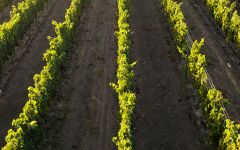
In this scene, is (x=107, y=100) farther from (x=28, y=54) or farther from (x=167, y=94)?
(x=28, y=54)

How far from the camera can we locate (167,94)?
2914 cm

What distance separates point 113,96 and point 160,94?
381 centimetres

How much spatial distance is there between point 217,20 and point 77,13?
14.9 m

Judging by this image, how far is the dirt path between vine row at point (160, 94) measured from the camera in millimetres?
24969

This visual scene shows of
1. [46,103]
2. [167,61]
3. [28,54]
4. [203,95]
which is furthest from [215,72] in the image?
[28,54]

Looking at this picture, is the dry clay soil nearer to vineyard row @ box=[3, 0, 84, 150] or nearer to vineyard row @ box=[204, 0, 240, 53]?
vineyard row @ box=[3, 0, 84, 150]

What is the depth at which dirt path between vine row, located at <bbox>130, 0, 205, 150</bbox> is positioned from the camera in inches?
983

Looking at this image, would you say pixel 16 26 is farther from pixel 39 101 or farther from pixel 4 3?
pixel 39 101

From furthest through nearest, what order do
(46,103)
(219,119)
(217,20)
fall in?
(217,20) < (46,103) < (219,119)

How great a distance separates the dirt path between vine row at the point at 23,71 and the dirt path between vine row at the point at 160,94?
9041 mm

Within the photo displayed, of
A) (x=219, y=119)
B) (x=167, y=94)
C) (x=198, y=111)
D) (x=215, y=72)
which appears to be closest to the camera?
(x=219, y=119)

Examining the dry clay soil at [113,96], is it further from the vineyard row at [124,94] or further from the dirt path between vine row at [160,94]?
the vineyard row at [124,94]

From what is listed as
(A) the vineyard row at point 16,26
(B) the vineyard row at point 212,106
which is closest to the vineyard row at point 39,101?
(A) the vineyard row at point 16,26

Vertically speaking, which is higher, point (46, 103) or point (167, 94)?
point (46, 103)
